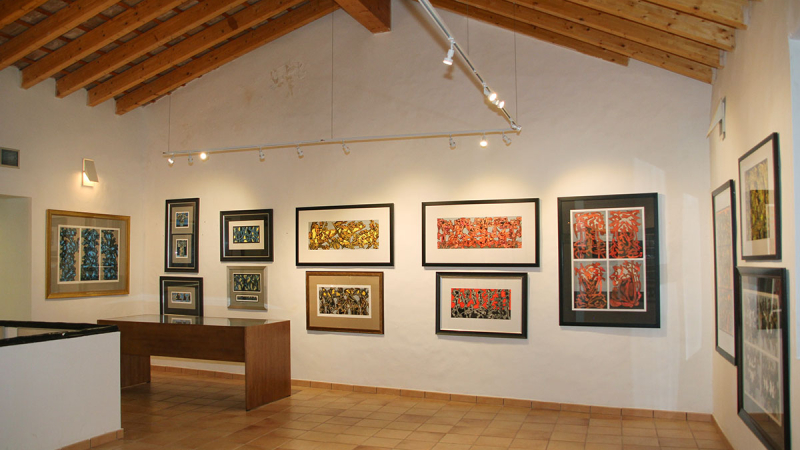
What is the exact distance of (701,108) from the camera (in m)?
6.09

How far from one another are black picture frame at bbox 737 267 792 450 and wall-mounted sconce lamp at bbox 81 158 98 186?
24.7 ft

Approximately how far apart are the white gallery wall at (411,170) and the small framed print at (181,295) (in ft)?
0.51

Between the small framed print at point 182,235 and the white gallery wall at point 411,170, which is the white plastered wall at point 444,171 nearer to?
the white gallery wall at point 411,170

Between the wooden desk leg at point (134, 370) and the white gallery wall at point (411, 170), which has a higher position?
the white gallery wall at point (411, 170)

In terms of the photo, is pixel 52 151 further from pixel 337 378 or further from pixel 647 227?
pixel 647 227

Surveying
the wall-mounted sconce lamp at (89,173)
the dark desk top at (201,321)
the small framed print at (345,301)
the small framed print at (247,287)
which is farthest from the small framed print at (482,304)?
the wall-mounted sconce lamp at (89,173)

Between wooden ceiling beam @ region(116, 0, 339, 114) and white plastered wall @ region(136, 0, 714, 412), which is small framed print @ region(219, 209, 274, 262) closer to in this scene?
white plastered wall @ region(136, 0, 714, 412)

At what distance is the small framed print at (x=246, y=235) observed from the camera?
26.4 ft

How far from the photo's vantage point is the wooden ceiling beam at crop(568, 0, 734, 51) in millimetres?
4586

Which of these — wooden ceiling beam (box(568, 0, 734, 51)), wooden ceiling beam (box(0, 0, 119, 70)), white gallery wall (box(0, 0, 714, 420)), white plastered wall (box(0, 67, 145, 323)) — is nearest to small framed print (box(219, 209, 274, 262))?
white gallery wall (box(0, 0, 714, 420))

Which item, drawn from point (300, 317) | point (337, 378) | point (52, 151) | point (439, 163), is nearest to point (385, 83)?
point (439, 163)

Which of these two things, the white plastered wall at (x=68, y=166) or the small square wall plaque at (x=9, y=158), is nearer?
the small square wall plaque at (x=9, y=158)

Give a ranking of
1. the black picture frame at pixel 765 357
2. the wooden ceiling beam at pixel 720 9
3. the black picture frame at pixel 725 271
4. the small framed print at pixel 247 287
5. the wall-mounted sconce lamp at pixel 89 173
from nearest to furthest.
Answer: the black picture frame at pixel 765 357 → the wooden ceiling beam at pixel 720 9 → the black picture frame at pixel 725 271 → the wall-mounted sconce lamp at pixel 89 173 → the small framed print at pixel 247 287

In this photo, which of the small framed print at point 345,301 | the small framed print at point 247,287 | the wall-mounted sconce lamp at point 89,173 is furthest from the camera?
the small framed print at point 247,287
